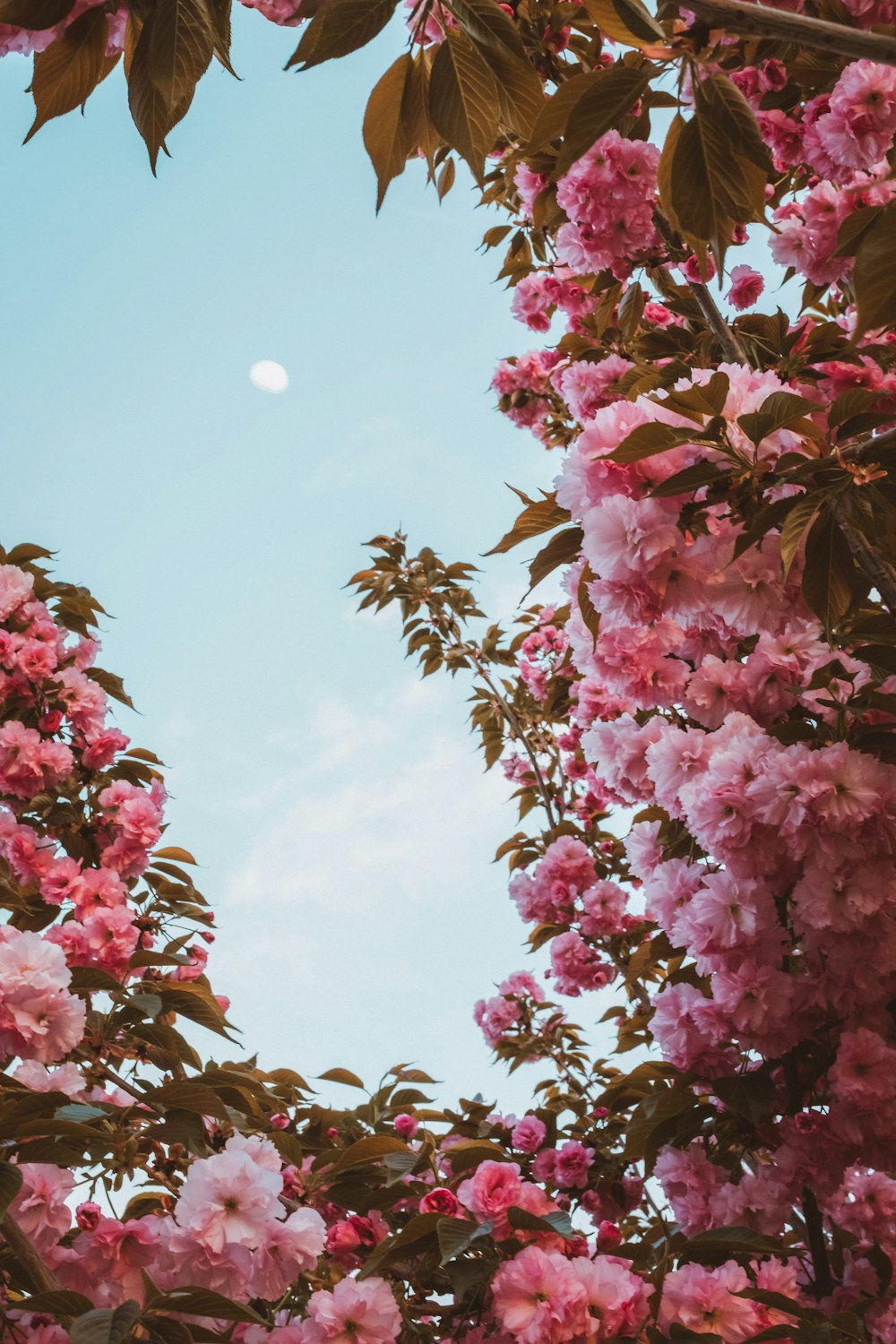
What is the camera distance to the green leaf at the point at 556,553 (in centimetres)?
145

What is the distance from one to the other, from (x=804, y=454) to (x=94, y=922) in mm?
1954

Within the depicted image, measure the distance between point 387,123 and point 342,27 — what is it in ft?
0.63

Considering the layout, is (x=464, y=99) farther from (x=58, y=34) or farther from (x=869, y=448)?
(x=869, y=448)

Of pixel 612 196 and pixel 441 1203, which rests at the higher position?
pixel 612 196

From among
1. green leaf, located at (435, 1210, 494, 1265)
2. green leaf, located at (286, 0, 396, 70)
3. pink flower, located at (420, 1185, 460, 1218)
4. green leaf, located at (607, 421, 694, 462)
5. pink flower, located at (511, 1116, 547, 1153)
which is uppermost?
green leaf, located at (286, 0, 396, 70)

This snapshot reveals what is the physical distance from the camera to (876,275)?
79 centimetres

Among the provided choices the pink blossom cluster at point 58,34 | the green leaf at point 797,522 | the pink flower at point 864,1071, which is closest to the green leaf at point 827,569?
the green leaf at point 797,522

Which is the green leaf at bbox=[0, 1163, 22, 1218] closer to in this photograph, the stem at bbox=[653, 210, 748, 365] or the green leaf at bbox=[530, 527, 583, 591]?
the green leaf at bbox=[530, 527, 583, 591]

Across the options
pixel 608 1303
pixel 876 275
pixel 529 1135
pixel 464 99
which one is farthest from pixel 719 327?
pixel 529 1135

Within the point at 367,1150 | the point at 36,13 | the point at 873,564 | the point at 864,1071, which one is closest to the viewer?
the point at 36,13

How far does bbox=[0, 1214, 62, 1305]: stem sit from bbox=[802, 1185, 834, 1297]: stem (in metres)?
1.16

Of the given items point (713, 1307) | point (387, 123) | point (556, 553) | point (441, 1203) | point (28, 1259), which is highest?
point (387, 123)

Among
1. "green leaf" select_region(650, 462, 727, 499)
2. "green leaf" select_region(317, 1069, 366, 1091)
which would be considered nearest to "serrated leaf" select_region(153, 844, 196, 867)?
"green leaf" select_region(317, 1069, 366, 1091)

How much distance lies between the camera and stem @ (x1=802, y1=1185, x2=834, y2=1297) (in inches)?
62.7
